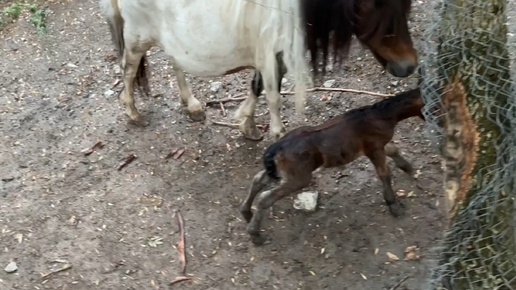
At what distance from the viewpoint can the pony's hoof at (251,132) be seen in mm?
3804

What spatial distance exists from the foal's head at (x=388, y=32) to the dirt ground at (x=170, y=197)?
71 centimetres

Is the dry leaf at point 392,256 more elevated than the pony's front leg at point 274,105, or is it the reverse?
the pony's front leg at point 274,105

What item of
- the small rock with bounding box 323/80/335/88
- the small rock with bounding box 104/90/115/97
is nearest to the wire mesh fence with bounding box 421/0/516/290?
the small rock with bounding box 323/80/335/88

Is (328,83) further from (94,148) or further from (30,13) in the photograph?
(30,13)

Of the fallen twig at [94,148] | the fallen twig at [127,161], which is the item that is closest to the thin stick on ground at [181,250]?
the fallen twig at [127,161]

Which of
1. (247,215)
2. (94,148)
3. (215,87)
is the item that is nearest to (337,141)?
(247,215)

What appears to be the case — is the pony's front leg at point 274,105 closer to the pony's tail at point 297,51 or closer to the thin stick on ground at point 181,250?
the pony's tail at point 297,51

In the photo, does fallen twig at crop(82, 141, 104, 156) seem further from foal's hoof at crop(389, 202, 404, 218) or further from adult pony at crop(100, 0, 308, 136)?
foal's hoof at crop(389, 202, 404, 218)

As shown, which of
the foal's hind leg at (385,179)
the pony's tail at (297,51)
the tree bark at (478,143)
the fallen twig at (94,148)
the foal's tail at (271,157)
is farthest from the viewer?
the fallen twig at (94,148)

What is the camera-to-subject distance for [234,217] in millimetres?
3461

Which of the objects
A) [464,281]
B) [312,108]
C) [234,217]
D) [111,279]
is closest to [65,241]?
[111,279]

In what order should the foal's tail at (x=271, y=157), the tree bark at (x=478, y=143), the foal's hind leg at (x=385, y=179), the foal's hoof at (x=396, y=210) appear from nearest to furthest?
the tree bark at (x=478, y=143) → the foal's tail at (x=271, y=157) → the foal's hind leg at (x=385, y=179) → the foal's hoof at (x=396, y=210)

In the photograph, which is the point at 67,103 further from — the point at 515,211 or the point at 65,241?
the point at 515,211

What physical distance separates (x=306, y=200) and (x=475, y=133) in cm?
114
